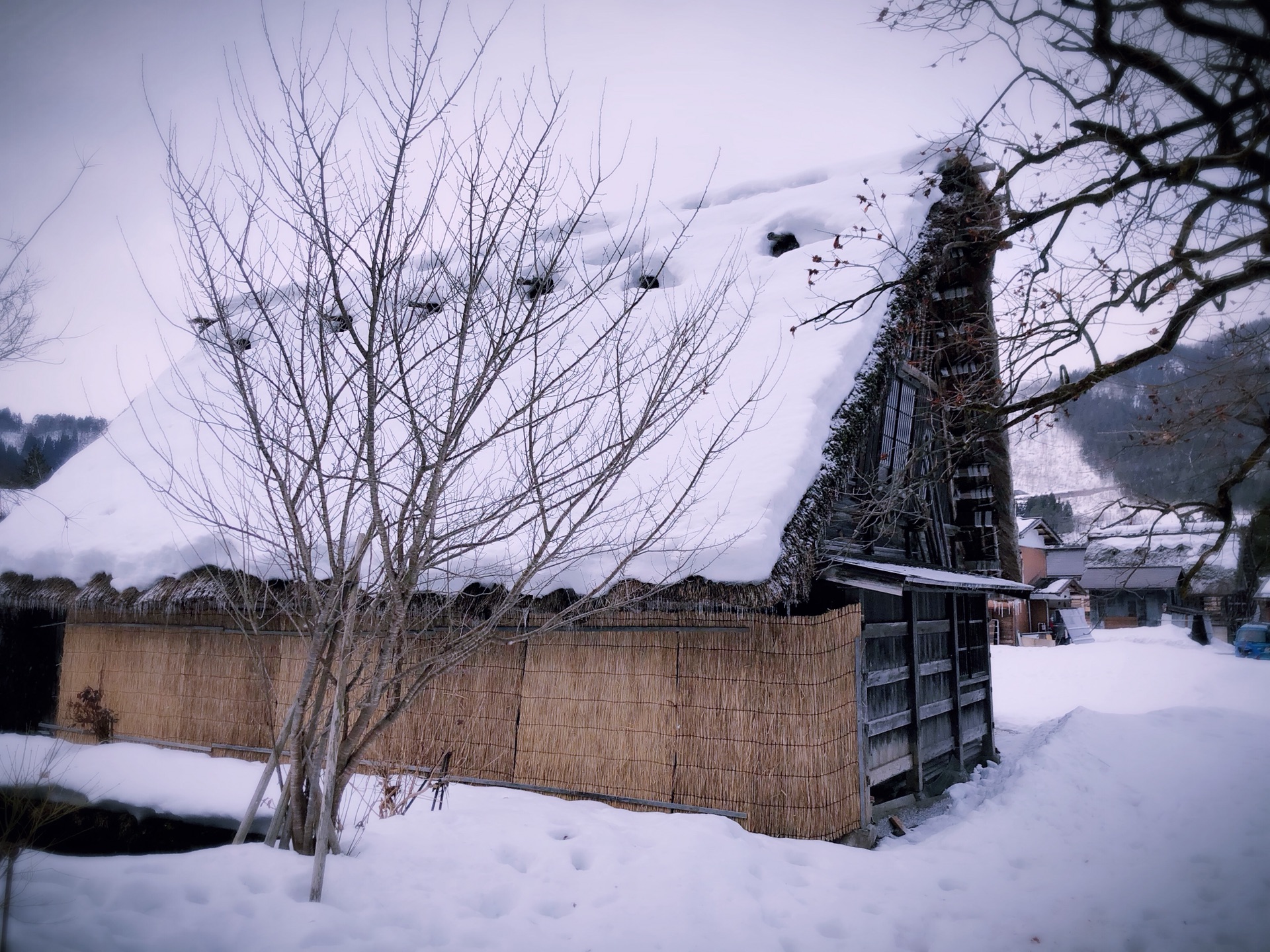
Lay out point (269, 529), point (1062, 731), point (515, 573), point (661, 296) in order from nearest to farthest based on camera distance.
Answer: point (269, 529) < point (515, 573) < point (661, 296) < point (1062, 731)

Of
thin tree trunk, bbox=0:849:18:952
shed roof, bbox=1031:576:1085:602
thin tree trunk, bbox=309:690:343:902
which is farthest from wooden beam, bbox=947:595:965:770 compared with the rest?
shed roof, bbox=1031:576:1085:602

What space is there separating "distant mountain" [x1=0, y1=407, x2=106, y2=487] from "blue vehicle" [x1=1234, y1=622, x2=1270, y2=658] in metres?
16.9

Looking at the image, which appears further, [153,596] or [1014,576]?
[1014,576]

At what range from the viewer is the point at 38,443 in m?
6.55

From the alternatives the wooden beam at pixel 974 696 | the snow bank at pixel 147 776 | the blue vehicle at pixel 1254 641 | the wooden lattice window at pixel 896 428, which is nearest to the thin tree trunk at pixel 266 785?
the snow bank at pixel 147 776

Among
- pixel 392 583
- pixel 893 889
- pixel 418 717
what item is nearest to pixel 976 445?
pixel 893 889

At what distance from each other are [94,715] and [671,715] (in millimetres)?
7319

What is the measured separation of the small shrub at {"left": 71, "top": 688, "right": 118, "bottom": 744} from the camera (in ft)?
26.1

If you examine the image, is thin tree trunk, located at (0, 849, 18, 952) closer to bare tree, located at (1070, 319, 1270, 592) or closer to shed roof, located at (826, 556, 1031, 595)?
shed roof, located at (826, 556, 1031, 595)

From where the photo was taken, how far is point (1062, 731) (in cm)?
879

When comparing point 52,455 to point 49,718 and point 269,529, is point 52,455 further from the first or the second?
point 269,529

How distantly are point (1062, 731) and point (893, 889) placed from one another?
625 cm

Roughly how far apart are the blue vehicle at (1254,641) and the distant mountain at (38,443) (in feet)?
55.6

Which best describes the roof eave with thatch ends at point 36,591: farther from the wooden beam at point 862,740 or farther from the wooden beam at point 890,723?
the wooden beam at point 890,723
